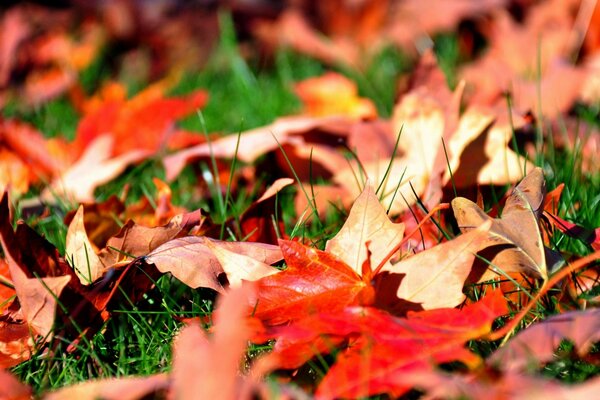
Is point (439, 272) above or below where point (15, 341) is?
above

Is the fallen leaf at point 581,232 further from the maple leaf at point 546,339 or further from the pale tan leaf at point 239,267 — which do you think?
the pale tan leaf at point 239,267

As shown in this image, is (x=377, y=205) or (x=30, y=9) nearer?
(x=377, y=205)

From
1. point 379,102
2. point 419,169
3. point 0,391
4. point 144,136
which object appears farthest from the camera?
point 379,102

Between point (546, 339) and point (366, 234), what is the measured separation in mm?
269

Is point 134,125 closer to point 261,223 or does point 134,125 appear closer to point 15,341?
point 261,223

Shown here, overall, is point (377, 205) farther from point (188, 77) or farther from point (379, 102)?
point (188, 77)

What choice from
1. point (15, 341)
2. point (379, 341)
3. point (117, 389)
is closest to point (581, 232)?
point (379, 341)

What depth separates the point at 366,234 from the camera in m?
0.95

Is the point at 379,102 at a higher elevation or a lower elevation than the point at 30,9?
lower

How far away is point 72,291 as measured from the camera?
94cm

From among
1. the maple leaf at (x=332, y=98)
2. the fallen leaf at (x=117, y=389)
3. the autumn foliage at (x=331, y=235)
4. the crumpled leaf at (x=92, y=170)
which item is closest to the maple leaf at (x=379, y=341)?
the autumn foliage at (x=331, y=235)

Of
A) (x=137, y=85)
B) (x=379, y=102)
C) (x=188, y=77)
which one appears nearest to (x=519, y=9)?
(x=379, y=102)

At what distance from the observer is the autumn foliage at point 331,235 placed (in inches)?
30.6

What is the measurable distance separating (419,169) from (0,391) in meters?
0.82
